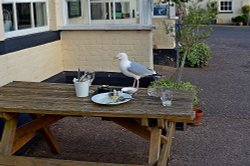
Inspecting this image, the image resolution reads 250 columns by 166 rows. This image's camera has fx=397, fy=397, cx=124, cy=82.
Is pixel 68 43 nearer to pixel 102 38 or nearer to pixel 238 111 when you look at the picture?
pixel 102 38

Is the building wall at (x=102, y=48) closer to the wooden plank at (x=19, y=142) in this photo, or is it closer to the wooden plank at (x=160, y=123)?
the wooden plank at (x=19, y=142)

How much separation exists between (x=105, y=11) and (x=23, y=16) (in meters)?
1.55

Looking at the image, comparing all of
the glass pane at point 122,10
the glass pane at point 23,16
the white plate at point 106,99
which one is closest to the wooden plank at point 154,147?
the white plate at point 106,99

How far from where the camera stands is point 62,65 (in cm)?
687

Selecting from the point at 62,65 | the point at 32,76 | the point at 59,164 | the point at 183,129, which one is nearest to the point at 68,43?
the point at 62,65

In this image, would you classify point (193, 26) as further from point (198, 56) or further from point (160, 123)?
point (198, 56)

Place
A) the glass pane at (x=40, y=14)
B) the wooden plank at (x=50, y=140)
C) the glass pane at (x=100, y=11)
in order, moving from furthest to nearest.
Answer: the glass pane at (x=100, y=11), the glass pane at (x=40, y=14), the wooden plank at (x=50, y=140)

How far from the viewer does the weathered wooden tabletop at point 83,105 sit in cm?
309

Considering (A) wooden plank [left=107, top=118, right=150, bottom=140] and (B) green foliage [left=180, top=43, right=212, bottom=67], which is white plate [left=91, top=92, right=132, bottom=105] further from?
(B) green foliage [left=180, top=43, right=212, bottom=67]

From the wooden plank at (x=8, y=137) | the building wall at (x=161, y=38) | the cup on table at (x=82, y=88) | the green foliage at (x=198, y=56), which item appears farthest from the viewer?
the green foliage at (x=198, y=56)

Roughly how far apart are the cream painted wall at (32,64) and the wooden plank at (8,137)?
4.34 ft

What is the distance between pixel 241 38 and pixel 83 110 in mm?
16921

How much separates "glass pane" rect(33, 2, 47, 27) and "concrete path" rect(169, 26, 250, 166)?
110 inches

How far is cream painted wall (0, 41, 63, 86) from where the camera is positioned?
15.9 ft
